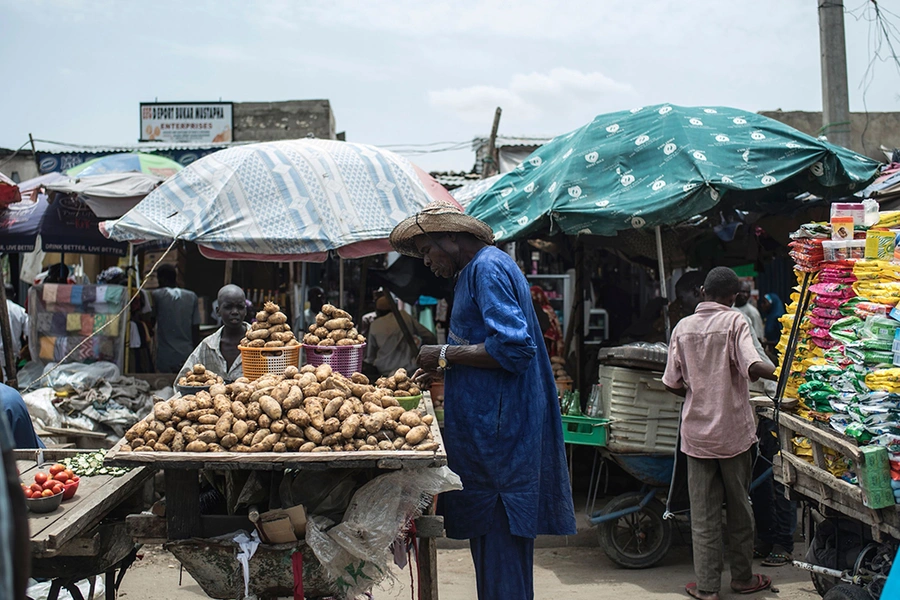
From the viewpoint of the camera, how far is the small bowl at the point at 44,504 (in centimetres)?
288

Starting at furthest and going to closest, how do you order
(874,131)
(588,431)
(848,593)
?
(874,131), (588,431), (848,593)

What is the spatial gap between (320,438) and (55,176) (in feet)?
29.1

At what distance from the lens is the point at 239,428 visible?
2.97 meters

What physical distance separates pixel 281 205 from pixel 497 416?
13.8 feet

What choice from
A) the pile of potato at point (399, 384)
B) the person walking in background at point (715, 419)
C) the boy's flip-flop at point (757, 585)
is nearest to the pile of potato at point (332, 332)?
the pile of potato at point (399, 384)

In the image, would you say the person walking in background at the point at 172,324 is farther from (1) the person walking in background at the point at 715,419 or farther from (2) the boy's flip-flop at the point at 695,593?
(2) the boy's flip-flop at the point at 695,593

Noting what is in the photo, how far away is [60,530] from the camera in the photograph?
104 inches

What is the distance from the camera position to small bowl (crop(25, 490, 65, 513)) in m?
2.88

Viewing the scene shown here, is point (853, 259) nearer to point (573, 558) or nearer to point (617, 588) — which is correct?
point (617, 588)

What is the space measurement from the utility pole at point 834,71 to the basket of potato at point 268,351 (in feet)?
21.3

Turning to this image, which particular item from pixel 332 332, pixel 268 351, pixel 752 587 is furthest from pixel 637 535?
pixel 268 351

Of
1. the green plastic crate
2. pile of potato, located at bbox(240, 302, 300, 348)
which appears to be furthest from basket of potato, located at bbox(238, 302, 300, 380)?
the green plastic crate

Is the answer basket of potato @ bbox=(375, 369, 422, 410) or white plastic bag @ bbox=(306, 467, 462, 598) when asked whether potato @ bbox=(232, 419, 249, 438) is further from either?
basket of potato @ bbox=(375, 369, 422, 410)

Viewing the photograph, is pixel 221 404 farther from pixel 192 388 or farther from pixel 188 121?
pixel 188 121
